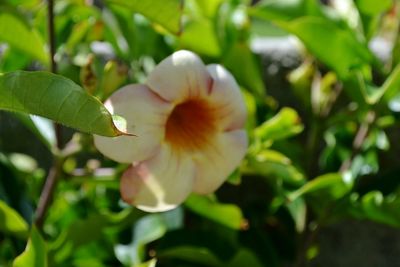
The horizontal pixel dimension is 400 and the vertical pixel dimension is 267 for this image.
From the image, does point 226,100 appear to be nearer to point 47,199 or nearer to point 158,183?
point 158,183

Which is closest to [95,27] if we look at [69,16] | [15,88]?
[69,16]

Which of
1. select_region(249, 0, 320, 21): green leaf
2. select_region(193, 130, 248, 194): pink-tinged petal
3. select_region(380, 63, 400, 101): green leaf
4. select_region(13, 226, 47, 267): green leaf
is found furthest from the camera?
select_region(249, 0, 320, 21): green leaf

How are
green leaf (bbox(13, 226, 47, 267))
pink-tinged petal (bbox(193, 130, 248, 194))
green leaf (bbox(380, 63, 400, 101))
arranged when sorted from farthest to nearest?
green leaf (bbox(380, 63, 400, 101)), pink-tinged petal (bbox(193, 130, 248, 194)), green leaf (bbox(13, 226, 47, 267))

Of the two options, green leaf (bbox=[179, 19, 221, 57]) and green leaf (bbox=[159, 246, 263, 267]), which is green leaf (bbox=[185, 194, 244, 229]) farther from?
green leaf (bbox=[179, 19, 221, 57])

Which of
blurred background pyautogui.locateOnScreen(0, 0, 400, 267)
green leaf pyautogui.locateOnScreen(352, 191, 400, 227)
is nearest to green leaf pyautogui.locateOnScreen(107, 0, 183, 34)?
blurred background pyautogui.locateOnScreen(0, 0, 400, 267)

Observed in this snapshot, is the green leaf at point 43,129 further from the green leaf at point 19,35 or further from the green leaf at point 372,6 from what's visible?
the green leaf at point 372,6

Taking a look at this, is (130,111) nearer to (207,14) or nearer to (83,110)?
(83,110)

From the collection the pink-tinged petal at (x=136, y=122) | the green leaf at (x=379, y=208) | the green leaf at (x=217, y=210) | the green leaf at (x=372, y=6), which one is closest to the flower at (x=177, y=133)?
the pink-tinged petal at (x=136, y=122)
